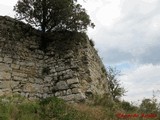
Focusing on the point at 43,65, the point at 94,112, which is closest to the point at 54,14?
the point at 43,65

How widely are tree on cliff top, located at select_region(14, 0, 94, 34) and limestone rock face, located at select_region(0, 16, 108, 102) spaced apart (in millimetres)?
380

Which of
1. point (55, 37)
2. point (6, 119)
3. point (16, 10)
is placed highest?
point (16, 10)

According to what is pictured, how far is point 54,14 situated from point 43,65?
218 cm

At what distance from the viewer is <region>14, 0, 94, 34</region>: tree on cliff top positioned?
13.9m

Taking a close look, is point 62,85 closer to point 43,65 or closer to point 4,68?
point 43,65

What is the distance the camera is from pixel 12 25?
44.9ft

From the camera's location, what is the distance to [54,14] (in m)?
14.1

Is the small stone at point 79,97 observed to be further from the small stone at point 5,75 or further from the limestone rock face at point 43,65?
the small stone at point 5,75

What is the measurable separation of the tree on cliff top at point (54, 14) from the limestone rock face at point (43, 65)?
0.38m

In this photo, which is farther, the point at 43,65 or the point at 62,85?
the point at 43,65

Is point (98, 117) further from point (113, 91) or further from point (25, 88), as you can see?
point (113, 91)

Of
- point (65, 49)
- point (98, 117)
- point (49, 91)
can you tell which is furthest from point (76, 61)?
point (98, 117)

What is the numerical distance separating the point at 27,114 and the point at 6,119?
0.98m

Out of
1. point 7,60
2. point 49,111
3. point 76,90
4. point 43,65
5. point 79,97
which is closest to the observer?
point 49,111
